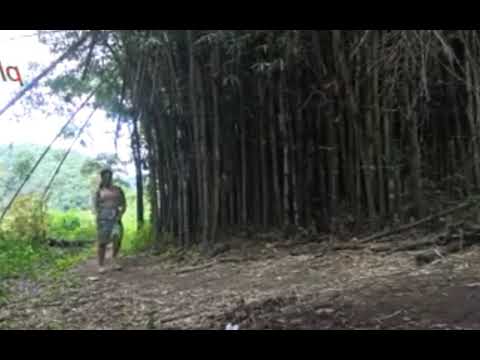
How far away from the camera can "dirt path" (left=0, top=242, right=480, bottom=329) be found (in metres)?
2.71

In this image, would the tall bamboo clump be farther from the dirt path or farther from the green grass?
the green grass

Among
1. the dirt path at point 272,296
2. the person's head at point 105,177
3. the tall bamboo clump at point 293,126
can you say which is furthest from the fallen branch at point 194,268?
the person's head at point 105,177

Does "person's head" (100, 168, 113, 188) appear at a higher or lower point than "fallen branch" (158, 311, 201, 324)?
higher

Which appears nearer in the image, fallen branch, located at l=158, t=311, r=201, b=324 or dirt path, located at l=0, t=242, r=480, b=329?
dirt path, located at l=0, t=242, r=480, b=329

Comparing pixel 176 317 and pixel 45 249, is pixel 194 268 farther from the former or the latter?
pixel 45 249

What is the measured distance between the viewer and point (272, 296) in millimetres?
3607

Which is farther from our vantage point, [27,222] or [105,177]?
[27,222]

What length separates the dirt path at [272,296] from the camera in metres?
2.71

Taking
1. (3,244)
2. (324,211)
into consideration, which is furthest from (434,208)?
(3,244)

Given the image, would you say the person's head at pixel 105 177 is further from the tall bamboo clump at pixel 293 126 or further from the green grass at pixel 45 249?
the green grass at pixel 45 249

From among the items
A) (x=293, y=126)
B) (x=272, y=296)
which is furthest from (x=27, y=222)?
(x=272, y=296)

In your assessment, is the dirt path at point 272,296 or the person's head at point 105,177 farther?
the person's head at point 105,177

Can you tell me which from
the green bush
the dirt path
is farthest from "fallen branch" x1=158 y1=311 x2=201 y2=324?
the green bush
